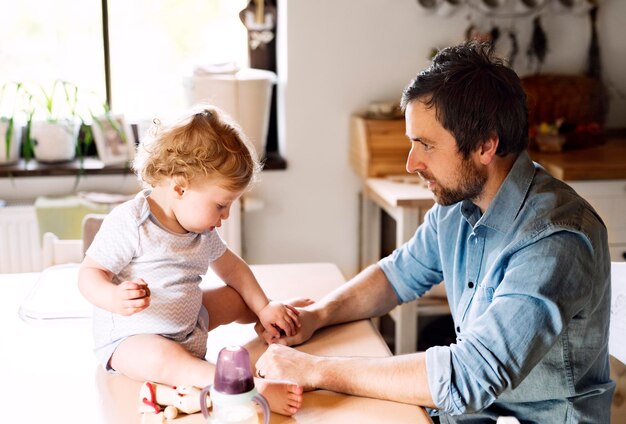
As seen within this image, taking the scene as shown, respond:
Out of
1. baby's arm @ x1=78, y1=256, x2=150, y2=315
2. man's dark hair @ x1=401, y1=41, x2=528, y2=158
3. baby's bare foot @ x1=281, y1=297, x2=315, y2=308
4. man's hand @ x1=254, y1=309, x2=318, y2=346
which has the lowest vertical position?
man's hand @ x1=254, y1=309, x2=318, y2=346

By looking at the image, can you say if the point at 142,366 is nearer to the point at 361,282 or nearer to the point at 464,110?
the point at 361,282

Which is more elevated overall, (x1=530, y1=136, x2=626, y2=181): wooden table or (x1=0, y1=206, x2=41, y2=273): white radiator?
(x1=530, y1=136, x2=626, y2=181): wooden table

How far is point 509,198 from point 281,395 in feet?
1.74

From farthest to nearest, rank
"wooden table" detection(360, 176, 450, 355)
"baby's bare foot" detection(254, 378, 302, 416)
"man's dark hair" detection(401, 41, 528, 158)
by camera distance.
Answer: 1. "wooden table" detection(360, 176, 450, 355)
2. "man's dark hair" detection(401, 41, 528, 158)
3. "baby's bare foot" detection(254, 378, 302, 416)

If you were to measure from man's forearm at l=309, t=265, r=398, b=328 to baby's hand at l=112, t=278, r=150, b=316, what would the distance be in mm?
425

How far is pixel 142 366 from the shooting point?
1.26 metres

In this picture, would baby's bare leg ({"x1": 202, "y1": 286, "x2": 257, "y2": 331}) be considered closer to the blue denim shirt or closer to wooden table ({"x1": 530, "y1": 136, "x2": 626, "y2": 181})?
the blue denim shirt

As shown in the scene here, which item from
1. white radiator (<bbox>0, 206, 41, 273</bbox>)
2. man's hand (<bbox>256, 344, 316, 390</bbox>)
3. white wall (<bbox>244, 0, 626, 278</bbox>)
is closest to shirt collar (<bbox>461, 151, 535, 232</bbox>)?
man's hand (<bbox>256, 344, 316, 390</bbox>)

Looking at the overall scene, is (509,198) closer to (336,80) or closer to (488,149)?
(488,149)

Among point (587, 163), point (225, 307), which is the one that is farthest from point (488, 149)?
point (587, 163)

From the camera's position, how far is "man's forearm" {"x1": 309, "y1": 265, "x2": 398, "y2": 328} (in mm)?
1549

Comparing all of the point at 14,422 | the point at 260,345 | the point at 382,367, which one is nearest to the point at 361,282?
the point at 260,345

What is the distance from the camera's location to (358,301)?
1.60 meters

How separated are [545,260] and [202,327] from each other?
1.91 ft
